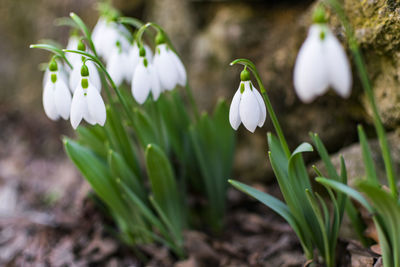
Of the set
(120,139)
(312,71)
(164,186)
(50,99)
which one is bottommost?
(164,186)

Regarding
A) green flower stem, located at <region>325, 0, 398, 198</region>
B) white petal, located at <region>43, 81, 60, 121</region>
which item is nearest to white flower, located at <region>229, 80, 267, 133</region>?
green flower stem, located at <region>325, 0, 398, 198</region>

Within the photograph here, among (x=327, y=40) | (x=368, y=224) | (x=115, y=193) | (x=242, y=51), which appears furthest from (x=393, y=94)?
(x=115, y=193)

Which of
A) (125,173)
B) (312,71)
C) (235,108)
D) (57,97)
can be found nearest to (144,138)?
(125,173)

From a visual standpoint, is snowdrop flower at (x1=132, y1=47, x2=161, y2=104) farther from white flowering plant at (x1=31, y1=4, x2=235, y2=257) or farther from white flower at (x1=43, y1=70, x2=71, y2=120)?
white flower at (x1=43, y1=70, x2=71, y2=120)

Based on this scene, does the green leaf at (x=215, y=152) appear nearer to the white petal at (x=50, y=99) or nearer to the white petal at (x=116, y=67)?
the white petal at (x=116, y=67)

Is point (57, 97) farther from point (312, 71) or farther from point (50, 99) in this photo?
point (312, 71)

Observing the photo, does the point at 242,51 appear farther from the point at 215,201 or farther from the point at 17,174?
the point at 17,174

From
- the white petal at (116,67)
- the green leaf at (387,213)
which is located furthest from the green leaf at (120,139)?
the green leaf at (387,213)
